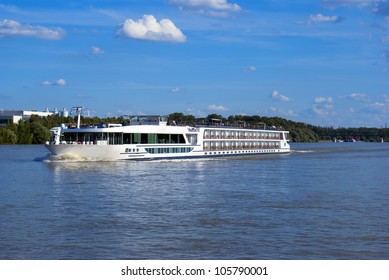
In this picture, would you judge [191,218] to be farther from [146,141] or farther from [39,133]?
[39,133]

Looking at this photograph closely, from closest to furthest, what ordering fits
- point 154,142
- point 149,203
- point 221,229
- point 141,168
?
1. point 221,229
2. point 149,203
3. point 141,168
4. point 154,142

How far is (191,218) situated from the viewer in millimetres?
29484

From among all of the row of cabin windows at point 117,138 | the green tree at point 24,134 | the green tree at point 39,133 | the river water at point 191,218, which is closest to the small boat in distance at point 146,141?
the row of cabin windows at point 117,138

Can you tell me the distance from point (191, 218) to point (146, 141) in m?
46.0

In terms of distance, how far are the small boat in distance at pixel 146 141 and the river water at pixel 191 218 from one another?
1741 centimetres

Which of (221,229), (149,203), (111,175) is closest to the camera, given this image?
(221,229)

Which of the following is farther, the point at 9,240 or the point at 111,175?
the point at 111,175

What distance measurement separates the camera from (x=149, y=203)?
1382 inches

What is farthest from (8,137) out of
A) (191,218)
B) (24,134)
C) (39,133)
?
(191,218)

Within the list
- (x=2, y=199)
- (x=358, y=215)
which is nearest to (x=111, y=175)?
(x=2, y=199)

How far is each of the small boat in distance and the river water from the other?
57.1 feet

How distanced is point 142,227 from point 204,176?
94.6 feet

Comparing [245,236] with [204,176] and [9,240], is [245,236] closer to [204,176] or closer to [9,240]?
[9,240]

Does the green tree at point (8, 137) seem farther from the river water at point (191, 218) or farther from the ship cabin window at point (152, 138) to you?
the river water at point (191, 218)
